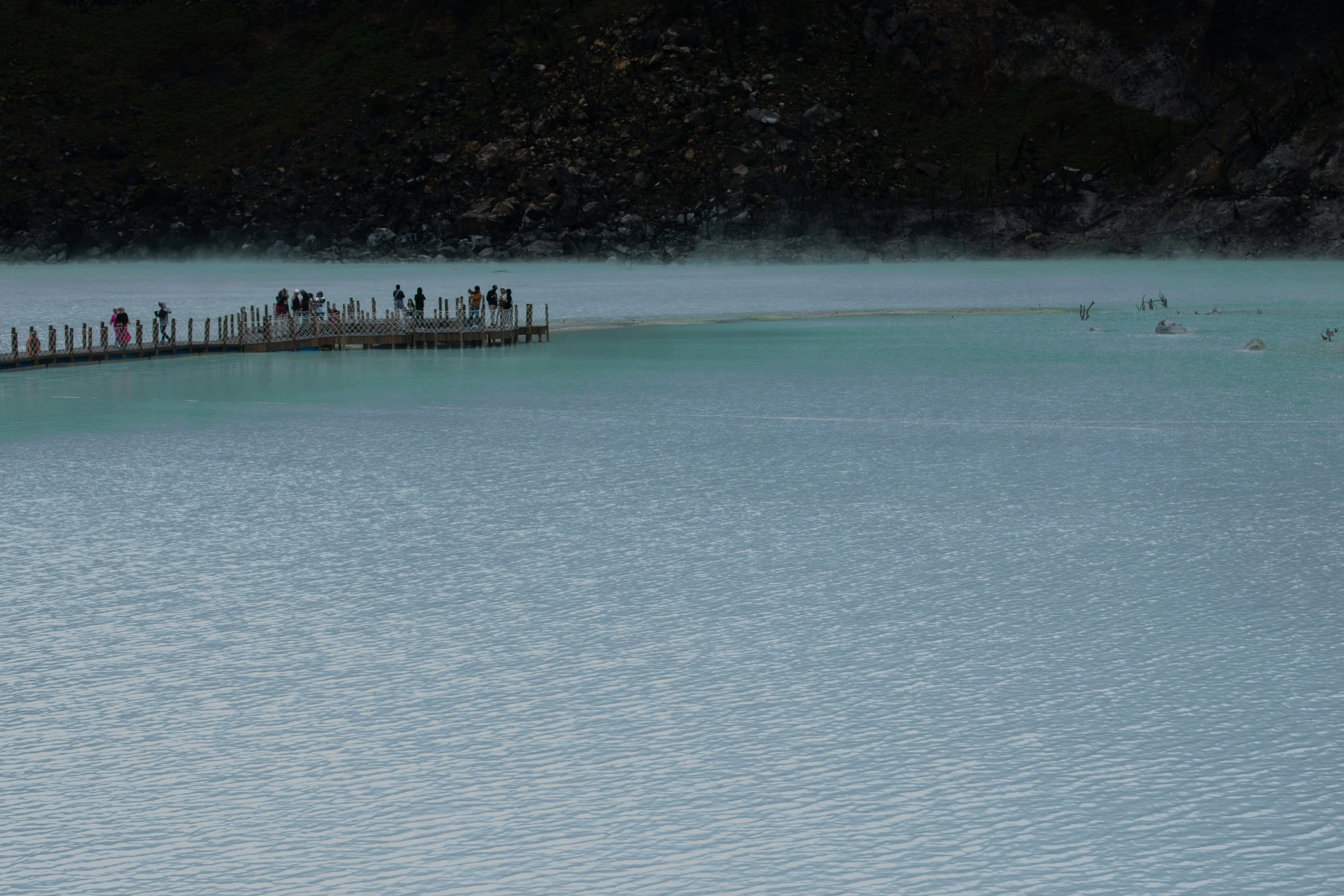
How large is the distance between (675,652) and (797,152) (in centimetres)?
16167

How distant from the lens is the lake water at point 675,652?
10945 millimetres

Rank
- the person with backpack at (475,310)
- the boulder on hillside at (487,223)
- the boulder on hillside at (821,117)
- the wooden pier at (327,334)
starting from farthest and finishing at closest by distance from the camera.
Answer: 1. the boulder on hillside at (821,117)
2. the boulder on hillside at (487,223)
3. the person with backpack at (475,310)
4. the wooden pier at (327,334)

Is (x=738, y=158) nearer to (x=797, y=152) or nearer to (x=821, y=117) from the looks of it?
(x=797, y=152)

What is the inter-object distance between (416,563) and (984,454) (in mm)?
12873

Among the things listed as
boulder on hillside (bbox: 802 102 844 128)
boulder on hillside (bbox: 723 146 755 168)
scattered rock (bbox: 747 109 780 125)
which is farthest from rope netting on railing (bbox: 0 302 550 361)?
boulder on hillside (bbox: 802 102 844 128)

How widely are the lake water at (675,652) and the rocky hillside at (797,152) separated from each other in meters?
130

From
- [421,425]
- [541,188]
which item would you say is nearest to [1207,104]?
[541,188]

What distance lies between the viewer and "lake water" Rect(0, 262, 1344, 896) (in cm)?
1095

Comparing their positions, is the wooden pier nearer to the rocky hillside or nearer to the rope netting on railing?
the rope netting on railing

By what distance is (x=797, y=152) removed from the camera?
569 feet

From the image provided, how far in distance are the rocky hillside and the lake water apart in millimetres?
129803

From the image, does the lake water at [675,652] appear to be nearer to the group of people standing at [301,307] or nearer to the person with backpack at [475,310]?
the group of people standing at [301,307]

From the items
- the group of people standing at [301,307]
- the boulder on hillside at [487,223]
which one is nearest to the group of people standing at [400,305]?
the group of people standing at [301,307]

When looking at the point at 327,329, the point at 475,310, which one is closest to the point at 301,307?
the point at 327,329
